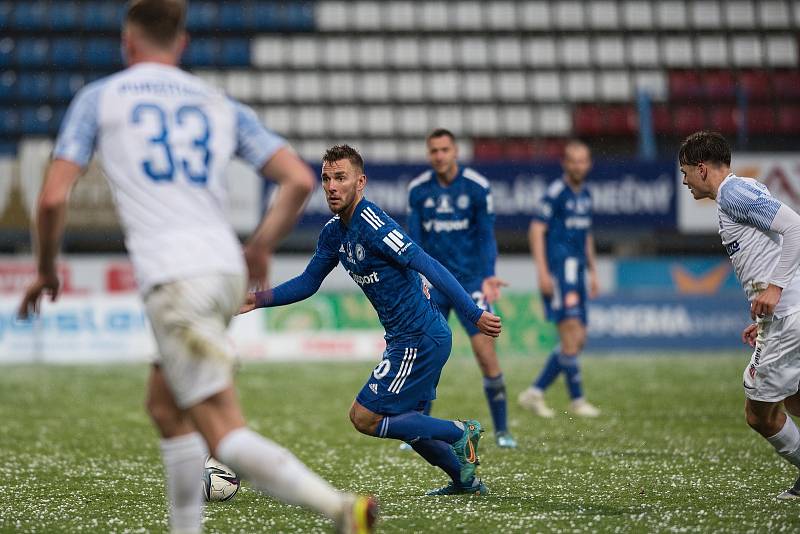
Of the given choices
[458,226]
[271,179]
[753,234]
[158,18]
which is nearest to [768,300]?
[753,234]

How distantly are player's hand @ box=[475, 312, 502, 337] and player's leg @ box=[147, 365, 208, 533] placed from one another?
5.66 ft

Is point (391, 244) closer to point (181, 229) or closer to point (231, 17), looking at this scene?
point (181, 229)

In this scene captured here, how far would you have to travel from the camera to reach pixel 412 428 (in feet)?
19.4

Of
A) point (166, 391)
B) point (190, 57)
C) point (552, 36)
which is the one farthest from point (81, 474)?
point (552, 36)

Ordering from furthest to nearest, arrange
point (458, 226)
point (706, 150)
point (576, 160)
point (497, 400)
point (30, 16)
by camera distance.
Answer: point (30, 16) → point (576, 160) → point (458, 226) → point (497, 400) → point (706, 150)

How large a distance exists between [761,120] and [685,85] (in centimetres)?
220

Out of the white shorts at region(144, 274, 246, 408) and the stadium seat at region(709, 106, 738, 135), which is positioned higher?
the stadium seat at region(709, 106, 738, 135)

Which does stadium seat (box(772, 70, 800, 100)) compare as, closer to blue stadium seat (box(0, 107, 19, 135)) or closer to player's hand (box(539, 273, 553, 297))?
player's hand (box(539, 273, 553, 297))

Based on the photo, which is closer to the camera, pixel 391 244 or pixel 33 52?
pixel 391 244

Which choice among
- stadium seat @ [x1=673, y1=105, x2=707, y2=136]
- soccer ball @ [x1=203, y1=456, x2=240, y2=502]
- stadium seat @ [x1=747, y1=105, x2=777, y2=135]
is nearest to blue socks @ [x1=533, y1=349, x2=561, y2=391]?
soccer ball @ [x1=203, y1=456, x2=240, y2=502]

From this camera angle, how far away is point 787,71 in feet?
91.1

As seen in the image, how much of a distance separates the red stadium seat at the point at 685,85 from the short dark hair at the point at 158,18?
24514mm

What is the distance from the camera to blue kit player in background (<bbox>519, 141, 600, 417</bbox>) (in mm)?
10883

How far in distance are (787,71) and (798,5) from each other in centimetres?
248
